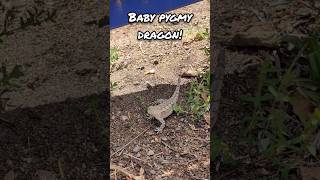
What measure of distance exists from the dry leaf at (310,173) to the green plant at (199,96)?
0.35 m

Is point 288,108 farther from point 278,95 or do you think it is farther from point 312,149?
point 312,149

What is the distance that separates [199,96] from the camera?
202cm

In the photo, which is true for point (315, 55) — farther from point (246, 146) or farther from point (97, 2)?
point (97, 2)

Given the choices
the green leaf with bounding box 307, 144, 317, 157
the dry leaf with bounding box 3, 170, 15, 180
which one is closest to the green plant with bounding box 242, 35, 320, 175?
the green leaf with bounding box 307, 144, 317, 157

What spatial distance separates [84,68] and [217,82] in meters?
0.40

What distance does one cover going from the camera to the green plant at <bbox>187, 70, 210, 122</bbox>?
200 centimetres

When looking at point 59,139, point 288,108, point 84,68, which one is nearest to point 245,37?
point 288,108

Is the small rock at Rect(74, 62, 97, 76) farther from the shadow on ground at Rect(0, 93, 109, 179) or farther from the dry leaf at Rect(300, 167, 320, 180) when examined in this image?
the dry leaf at Rect(300, 167, 320, 180)

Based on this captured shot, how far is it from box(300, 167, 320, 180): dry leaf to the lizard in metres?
0.30

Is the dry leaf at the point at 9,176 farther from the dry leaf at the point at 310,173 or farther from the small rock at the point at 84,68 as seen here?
the dry leaf at the point at 310,173

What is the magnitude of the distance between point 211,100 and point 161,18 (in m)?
0.29

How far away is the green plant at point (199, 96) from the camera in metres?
2.00

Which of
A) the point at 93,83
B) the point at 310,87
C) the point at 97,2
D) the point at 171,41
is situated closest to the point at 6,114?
the point at 93,83

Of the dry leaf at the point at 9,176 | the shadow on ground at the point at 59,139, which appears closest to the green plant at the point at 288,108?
the shadow on ground at the point at 59,139
